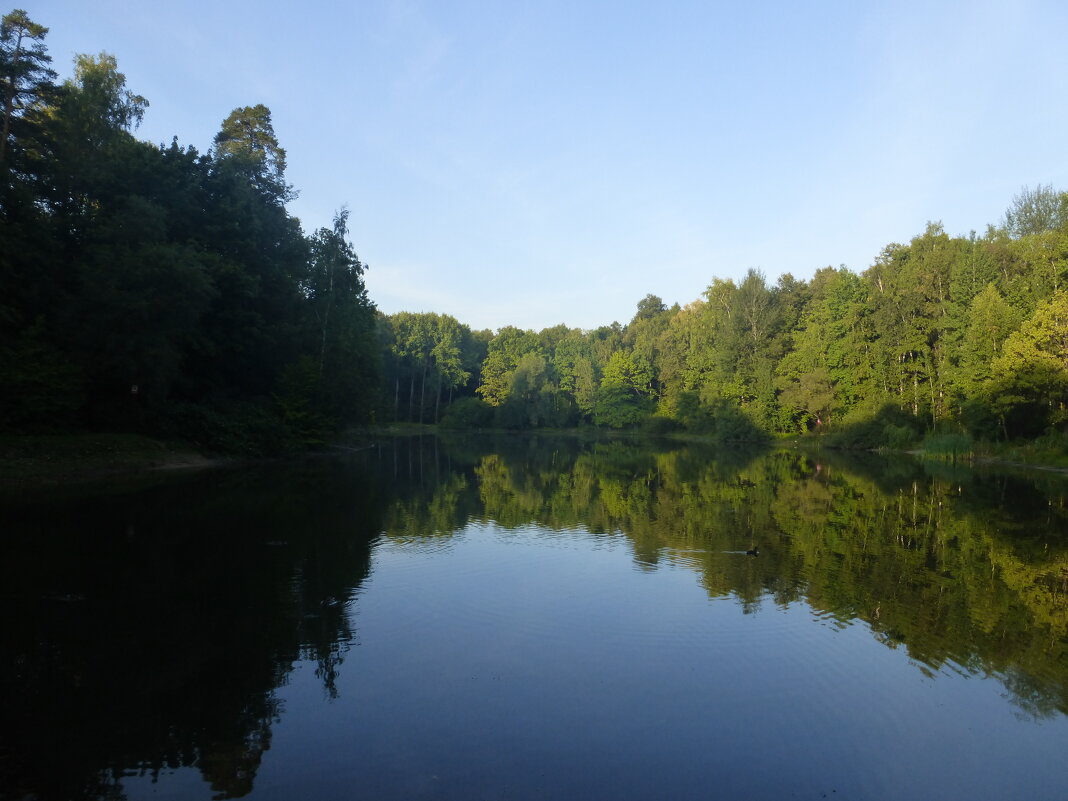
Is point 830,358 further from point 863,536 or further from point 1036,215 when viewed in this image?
point 863,536

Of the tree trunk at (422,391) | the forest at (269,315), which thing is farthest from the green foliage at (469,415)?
the forest at (269,315)

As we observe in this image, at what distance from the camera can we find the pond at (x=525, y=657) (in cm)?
579

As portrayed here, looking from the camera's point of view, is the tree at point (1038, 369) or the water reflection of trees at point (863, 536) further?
the tree at point (1038, 369)

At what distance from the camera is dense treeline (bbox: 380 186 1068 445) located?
132 feet

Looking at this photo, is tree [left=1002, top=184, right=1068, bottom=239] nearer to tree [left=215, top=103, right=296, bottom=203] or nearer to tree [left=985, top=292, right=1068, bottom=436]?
tree [left=985, top=292, right=1068, bottom=436]

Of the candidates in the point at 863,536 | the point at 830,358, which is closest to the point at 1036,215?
the point at 830,358

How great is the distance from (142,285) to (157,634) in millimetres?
21371

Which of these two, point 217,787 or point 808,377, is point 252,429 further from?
point 808,377

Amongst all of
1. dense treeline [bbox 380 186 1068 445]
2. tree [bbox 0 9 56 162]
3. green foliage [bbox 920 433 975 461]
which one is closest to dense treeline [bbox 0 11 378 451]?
tree [bbox 0 9 56 162]

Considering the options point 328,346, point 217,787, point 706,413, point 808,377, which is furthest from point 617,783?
point 706,413

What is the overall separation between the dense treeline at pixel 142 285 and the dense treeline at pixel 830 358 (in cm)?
3845

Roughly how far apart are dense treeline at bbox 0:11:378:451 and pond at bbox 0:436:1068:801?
974 cm

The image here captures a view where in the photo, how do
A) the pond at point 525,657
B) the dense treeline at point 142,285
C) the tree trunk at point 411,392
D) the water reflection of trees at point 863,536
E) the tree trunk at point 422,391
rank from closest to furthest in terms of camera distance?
the pond at point 525,657, the water reflection of trees at point 863,536, the dense treeline at point 142,285, the tree trunk at point 411,392, the tree trunk at point 422,391

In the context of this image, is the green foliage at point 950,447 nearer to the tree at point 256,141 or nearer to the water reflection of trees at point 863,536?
the water reflection of trees at point 863,536
